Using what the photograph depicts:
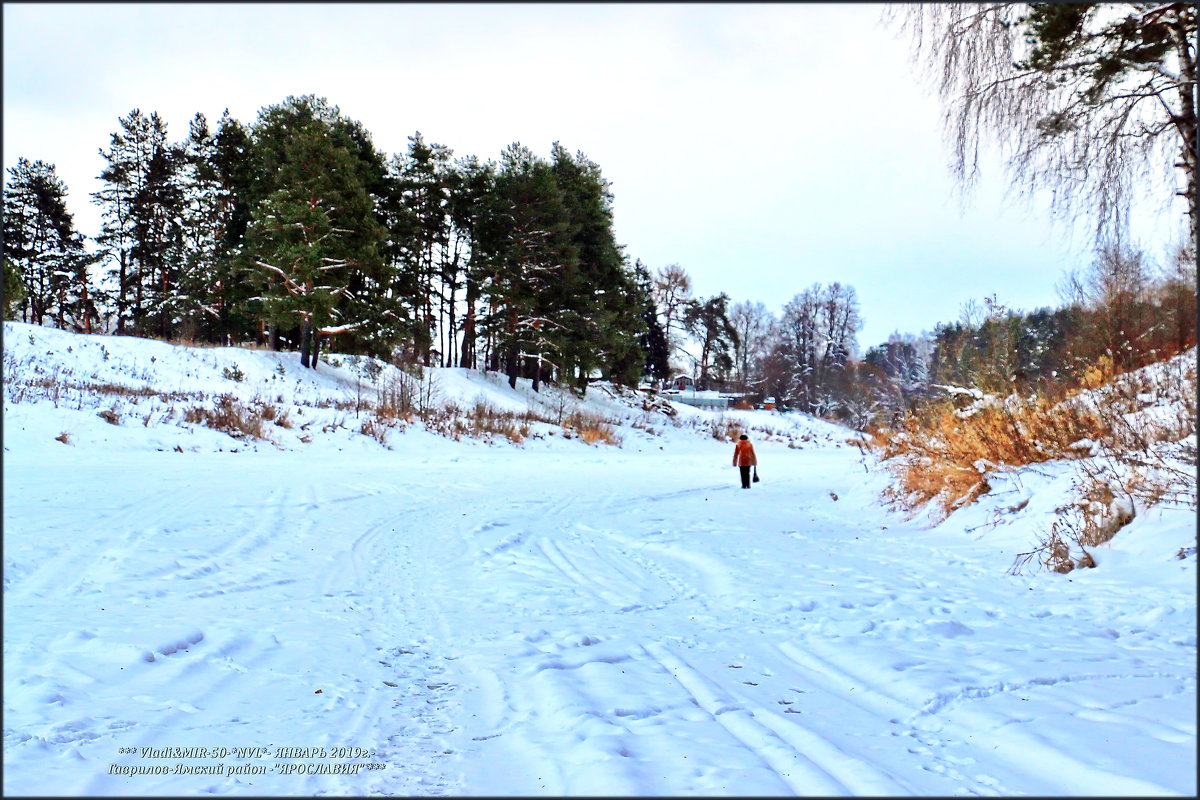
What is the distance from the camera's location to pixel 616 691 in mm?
3135

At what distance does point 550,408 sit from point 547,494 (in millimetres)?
21055

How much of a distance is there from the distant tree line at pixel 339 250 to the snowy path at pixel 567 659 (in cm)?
2059

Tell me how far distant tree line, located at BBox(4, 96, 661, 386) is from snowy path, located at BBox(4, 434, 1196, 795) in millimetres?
20587

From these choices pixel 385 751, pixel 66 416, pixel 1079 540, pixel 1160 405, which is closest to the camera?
pixel 385 751

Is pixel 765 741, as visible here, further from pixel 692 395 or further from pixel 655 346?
pixel 692 395

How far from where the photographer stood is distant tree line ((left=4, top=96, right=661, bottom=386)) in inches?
1040

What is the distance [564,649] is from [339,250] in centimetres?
2553

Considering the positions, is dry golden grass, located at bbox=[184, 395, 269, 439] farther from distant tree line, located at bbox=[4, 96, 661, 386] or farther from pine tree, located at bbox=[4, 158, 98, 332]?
pine tree, located at bbox=[4, 158, 98, 332]

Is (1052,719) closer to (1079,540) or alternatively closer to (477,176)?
(1079,540)

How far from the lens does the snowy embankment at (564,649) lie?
221cm

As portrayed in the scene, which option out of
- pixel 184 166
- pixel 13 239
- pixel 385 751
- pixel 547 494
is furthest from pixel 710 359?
pixel 385 751

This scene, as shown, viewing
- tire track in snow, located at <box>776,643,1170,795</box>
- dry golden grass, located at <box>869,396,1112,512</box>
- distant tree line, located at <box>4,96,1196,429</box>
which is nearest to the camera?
tire track in snow, located at <box>776,643,1170,795</box>

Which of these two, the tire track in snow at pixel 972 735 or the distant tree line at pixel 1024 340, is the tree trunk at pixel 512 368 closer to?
the distant tree line at pixel 1024 340

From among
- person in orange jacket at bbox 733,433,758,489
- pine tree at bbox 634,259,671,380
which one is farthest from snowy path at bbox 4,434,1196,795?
pine tree at bbox 634,259,671,380
